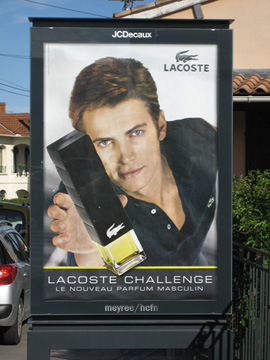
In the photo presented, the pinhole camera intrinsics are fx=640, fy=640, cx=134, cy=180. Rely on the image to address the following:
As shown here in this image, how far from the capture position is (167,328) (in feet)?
16.9

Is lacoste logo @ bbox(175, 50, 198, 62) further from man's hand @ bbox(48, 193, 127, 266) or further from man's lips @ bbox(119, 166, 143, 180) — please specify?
man's hand @ bbox(48, 193, 127, 266)

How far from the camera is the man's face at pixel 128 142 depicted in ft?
16.8

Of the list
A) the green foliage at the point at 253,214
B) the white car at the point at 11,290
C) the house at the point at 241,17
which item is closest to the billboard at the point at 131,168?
the green foliage at the point at 253,214

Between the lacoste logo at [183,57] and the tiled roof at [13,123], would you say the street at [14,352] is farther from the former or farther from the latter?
the tiled roof at [13,123]

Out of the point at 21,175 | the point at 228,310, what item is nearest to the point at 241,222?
the point at 228,310

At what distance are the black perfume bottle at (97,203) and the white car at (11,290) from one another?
175 inches

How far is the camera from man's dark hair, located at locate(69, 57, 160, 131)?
16.8 feet

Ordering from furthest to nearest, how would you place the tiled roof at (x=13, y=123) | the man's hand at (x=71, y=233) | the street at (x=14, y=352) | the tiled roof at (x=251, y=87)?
1. the tiled roof at (x=13, y=123)
2. the tiled roof at (x=251, y=87)
3. the street at (x=14, y=352)
4. the man's hand at (x=71, y=233)

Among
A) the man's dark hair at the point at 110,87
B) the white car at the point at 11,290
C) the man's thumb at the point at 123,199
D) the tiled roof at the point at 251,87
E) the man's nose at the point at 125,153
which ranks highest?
the tiled roof at the point at 251,87

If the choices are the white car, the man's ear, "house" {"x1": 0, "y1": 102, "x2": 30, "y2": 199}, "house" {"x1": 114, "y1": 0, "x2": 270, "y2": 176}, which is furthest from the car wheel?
"house" {"x1": 0, "y1": 102, "x2": 30, "y2": 199}

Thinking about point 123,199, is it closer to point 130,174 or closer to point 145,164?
point 130,174

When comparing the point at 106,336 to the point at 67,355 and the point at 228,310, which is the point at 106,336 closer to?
the point at 228,310

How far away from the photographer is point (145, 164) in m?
5.16

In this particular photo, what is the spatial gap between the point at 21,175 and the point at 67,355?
52.0 m
